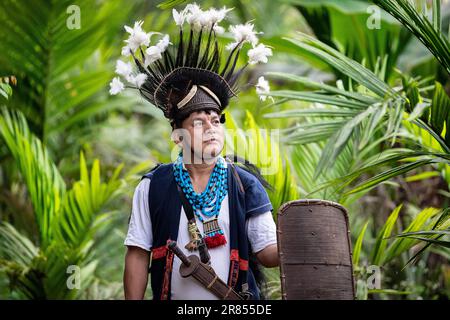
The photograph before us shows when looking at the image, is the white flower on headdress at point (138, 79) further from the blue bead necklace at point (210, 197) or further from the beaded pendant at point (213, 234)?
the beaded pendant at point (213, 234)

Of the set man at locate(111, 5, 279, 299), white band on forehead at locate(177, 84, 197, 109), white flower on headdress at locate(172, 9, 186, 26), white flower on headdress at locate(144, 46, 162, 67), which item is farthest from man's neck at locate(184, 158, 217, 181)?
white flower on headdress at locate(172, 9, 186, 26)

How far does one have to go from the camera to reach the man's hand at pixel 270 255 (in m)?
3.37

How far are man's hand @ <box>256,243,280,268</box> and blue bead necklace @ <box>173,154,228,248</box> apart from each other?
0.20 meters

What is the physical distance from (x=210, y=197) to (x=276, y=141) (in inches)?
53.5

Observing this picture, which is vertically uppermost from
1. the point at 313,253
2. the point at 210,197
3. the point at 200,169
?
the point at 200,169

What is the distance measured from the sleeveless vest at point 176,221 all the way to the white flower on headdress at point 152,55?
47 centimetres

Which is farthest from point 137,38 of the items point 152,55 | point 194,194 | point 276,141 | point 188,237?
point 276,141

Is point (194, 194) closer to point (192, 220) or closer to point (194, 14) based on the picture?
point (192, 220)

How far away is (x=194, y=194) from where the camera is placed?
337cm

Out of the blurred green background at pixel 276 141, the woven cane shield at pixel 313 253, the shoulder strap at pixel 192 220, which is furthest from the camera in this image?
the blurred green background at pixel 276 141

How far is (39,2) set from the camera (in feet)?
19.6

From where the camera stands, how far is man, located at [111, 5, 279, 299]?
3.31m

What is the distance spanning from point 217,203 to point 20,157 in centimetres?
231

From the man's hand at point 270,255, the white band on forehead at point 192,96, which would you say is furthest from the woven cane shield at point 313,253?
the white band on forehead at point 192,96
